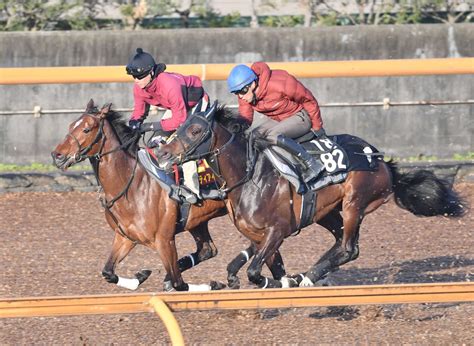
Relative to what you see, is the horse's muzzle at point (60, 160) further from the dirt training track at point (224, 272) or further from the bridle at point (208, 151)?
the dirt training track at point (224, 272)

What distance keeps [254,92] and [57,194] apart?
4.91 metres

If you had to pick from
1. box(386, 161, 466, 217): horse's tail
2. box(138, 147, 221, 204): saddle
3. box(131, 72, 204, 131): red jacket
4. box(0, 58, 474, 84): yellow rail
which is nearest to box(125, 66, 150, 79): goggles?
box(131, 72, 204, 131): red jacket

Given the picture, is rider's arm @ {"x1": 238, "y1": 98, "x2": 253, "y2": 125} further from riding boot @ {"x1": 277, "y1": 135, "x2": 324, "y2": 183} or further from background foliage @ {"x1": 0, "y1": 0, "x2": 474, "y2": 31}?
background foliage @ {"x1": 0, "y1": 0, "x2": 474, "y2": 31}

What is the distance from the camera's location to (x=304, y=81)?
13258 millimetres

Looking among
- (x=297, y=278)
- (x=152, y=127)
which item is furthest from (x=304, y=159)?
(x=152, y=127)

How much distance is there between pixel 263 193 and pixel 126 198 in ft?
3.50

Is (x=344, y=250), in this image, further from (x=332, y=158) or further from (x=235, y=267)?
A: (x=235, y=267)

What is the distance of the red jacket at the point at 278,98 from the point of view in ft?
27.0

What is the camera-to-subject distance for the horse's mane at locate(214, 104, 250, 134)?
8.23 m

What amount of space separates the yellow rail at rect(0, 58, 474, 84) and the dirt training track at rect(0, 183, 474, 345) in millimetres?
1357

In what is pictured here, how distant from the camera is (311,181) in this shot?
27.5 ft

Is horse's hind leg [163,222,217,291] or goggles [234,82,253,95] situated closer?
goggles [234,82,253,95]

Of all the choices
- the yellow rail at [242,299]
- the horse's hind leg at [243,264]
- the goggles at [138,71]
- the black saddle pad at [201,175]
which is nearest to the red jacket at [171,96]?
the goggles at [138,71]

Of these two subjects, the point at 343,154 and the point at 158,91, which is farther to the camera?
the point at 158,91
